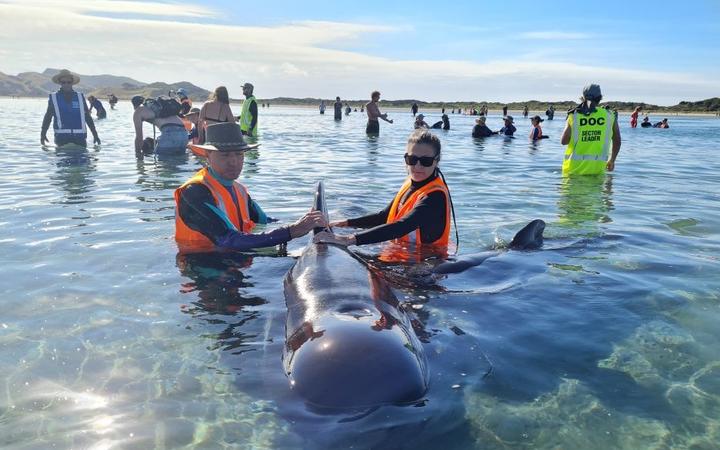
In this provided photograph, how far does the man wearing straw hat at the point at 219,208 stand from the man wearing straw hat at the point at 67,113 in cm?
1153

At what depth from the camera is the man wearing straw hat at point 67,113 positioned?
52.7 feet

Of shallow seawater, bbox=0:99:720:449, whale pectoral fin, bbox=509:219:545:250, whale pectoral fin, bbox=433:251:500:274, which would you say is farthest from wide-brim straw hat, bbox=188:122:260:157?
whale pectoral fin, bbox=509:219:545:250

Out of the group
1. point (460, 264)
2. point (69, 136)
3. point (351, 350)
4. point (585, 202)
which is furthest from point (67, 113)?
point (351, 350)

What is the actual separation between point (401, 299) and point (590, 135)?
9387 millimetres

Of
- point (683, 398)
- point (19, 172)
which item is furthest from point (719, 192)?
point (19, 172)

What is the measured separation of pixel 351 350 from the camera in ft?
12.0

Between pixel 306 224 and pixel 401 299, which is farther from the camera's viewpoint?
pixel 306 224

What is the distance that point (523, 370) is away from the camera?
→ 4406mm

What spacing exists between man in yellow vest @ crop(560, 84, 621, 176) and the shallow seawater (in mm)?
2931

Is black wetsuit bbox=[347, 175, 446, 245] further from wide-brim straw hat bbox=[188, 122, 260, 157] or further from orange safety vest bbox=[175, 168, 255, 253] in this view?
wide-brim straw hat bbox=[188, 122, 260, 157]

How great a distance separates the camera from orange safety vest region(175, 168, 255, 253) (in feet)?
21.2

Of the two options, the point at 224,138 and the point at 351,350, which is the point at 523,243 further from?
the point at 351,350

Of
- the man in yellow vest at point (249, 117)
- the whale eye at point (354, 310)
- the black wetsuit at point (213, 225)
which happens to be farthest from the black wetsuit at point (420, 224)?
the man in yellow vest at point (249, 117)

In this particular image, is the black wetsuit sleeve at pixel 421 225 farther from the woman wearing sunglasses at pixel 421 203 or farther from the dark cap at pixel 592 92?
the dark cap at pixel 592 92
